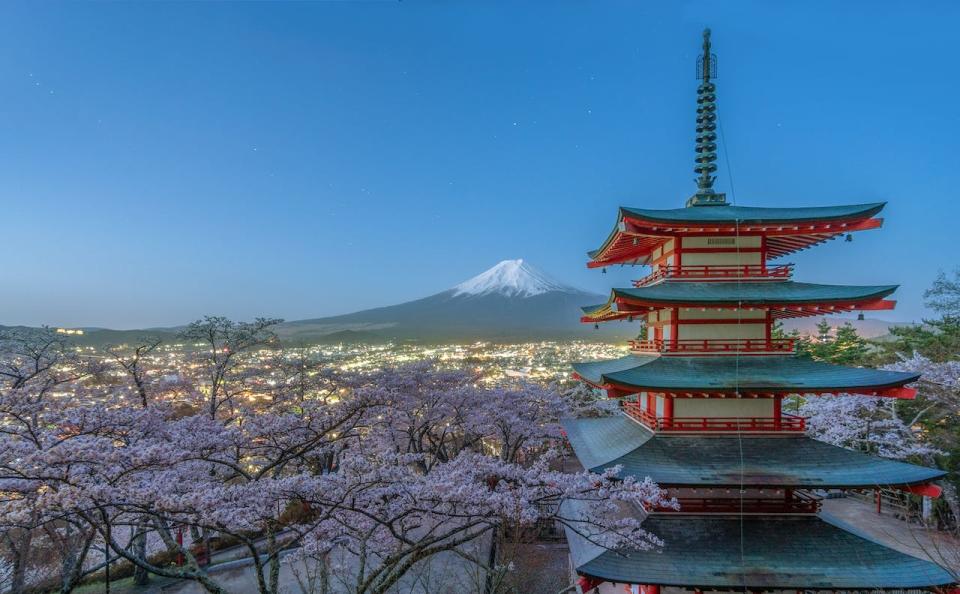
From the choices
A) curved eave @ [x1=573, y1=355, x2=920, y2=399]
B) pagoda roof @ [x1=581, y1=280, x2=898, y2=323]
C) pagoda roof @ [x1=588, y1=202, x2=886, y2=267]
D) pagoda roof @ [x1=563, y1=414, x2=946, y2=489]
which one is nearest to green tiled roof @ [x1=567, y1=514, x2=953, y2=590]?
pagoda roof @ [x1=563, y1=414, x2=946, y2=489]

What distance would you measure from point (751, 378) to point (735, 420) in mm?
1113

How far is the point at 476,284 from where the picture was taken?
93938 millimetres

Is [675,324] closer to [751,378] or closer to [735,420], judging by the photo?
[751,378]

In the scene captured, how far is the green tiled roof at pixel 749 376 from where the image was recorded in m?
8.30

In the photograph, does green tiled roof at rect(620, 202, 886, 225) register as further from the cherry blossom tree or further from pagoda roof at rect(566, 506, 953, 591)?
pagoda roof at rect(566, 506, 953, 591)

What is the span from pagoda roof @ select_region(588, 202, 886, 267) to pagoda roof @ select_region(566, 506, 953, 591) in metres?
5.96

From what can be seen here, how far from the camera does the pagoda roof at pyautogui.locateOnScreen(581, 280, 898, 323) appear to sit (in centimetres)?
873

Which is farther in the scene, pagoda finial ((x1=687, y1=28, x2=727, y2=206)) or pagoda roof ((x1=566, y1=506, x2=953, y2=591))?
→ pagoda finial ((x1=687, y1=28, x2=727, y2=206))

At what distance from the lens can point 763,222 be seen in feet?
29.9

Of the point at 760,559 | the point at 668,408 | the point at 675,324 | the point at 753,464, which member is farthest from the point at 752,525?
the point at 675,324

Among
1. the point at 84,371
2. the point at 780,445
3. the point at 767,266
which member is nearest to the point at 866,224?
the point at 767,266

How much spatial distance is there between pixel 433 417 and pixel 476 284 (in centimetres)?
7713

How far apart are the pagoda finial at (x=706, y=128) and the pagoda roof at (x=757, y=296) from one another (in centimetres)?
253

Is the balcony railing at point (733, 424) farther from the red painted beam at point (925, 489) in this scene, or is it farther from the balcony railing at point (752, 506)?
the red painted beam at point (925, 489)
